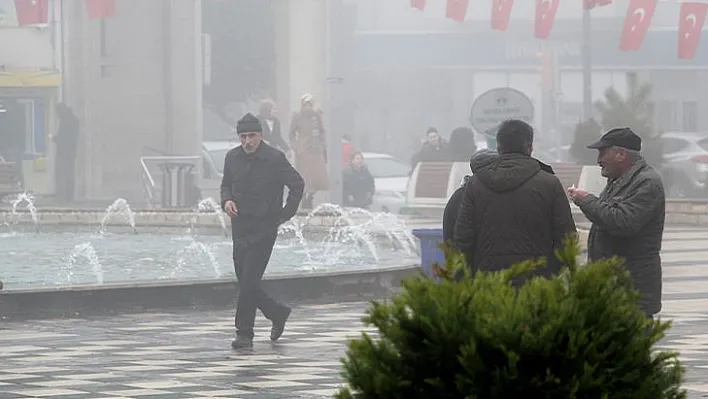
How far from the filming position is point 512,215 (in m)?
8.77

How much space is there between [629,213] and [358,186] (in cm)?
2560

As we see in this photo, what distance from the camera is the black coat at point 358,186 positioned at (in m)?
34.1

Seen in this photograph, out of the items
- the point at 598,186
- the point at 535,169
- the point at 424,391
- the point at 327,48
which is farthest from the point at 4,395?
the point at 327,48

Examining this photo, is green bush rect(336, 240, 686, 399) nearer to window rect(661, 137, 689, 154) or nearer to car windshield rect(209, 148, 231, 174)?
car windshield rect(209, 148, 231, 174)

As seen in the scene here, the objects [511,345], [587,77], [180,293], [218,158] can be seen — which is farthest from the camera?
[587,77]

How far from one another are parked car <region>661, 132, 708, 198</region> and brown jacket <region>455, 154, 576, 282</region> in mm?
25380

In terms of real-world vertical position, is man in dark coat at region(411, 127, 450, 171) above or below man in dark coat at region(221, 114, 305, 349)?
below

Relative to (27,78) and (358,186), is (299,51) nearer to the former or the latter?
(358,186)

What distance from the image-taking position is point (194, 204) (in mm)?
32906

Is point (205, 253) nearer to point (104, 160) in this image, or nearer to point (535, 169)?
point (535, 169)

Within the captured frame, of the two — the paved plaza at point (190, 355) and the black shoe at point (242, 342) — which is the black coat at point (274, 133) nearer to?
the paved plaza at point (190, 355)

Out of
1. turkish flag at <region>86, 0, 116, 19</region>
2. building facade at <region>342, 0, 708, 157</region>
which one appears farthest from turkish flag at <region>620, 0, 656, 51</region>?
building facade at <region>342, 0, 708, 157</region>

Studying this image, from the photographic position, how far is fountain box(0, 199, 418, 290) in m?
19.7

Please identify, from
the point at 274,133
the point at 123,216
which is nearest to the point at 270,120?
the point at 274,133
